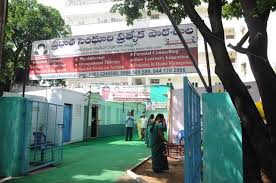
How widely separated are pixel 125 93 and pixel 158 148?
52.5 feet

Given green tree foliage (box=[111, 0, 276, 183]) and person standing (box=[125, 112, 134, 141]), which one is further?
person standing (box=[125, 112, 134, 141])

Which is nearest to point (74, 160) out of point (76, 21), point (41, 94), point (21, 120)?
point (21, 120)

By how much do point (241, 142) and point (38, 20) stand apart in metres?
18.6

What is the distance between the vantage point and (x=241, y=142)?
22.7ft

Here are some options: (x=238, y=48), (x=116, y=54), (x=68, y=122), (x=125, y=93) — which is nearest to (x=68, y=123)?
(x=68, y=122)

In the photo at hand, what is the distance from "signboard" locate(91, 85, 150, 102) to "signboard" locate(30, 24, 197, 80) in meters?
12.8

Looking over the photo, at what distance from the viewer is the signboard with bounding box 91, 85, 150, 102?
87.3 ft

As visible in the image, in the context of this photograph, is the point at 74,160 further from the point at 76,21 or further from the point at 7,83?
the point at 76,21

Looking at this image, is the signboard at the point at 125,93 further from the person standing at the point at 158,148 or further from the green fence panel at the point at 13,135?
the green fence panel at the point at 13,135

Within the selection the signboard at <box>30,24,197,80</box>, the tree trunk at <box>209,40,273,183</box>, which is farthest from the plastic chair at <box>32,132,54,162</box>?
the tree trunk at <box>209,40,273,183</box>

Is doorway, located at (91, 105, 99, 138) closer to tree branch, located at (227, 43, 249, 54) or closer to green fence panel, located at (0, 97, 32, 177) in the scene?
green fence panel, located at (0, 97, 32, 177)

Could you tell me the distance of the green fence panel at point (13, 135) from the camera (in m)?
9.61

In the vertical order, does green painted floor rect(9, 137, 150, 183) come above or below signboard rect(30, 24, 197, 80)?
below

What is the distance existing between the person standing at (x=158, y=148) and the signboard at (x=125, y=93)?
50.6ft
